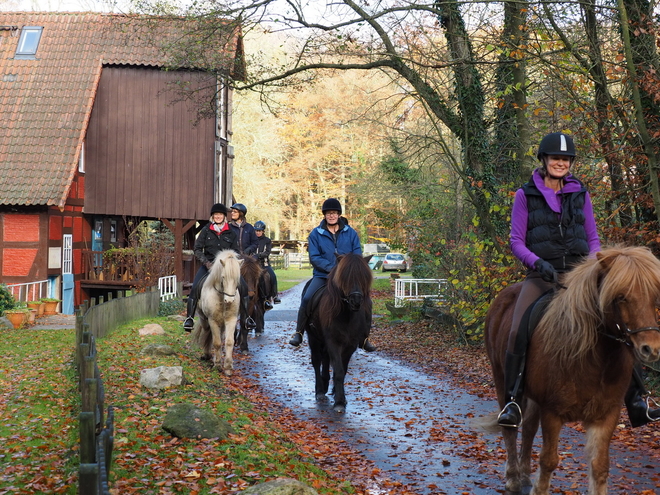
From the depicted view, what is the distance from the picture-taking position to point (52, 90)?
2819cm

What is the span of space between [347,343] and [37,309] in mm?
14808

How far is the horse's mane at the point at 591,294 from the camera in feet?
16.0

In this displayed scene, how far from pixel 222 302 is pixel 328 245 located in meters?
2.84

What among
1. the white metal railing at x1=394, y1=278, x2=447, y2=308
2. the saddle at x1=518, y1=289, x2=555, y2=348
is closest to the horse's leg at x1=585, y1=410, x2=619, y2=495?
the saddle at x1=518, y1=289, x2=555, y2=348

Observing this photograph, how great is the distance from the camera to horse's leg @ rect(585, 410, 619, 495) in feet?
17.1

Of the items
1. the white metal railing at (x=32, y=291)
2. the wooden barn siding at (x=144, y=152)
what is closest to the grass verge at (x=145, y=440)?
the white metal railing at (x=32, y=291)

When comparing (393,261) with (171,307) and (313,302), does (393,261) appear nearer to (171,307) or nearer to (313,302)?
(171,307)

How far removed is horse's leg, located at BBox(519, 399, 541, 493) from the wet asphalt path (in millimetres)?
270

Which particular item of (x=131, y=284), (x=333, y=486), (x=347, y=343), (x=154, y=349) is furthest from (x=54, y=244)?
(x=333, y=486)

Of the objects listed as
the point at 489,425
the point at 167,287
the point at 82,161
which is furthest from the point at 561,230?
the point at 82,161

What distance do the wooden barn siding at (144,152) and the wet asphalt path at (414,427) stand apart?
48.5ft

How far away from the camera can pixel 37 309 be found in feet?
73.4

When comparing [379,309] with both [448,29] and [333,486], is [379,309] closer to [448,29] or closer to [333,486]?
[448,29]

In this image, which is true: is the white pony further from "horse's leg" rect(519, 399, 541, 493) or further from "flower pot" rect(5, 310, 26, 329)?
"flower pot" rect(5, 310, 26, 329)
